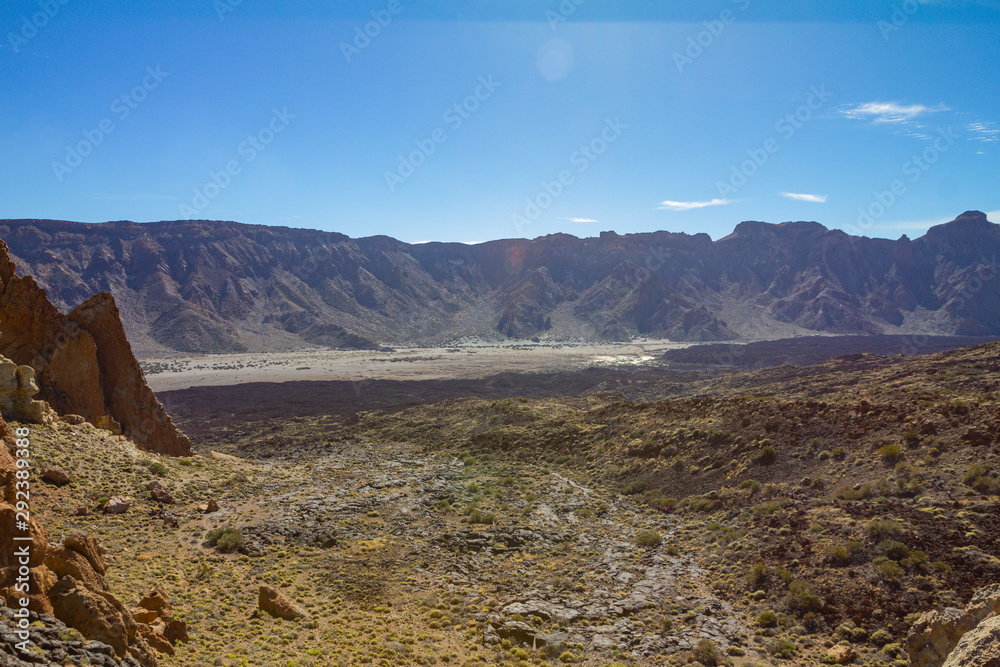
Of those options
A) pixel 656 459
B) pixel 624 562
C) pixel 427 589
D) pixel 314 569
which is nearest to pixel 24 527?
pixel 314 569

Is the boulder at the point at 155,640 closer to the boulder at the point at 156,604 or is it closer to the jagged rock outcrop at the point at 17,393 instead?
the boulder at the point at 156,604

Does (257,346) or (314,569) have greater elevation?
(257,346)

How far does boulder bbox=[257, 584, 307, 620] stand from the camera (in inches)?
434

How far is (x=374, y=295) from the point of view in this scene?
577ft

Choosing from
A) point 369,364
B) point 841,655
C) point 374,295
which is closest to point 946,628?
point 841,655

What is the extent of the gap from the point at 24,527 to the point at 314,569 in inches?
318

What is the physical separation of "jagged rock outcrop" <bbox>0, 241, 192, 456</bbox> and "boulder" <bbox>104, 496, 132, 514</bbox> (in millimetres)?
7000

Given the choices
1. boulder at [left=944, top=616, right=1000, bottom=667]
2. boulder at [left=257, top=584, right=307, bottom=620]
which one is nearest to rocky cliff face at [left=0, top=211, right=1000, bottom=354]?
boulder at [left=257, top=584, right=307, bottom=620]

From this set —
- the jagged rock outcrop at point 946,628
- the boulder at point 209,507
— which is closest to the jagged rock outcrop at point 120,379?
the boulder at point 209,507

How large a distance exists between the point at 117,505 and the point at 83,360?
32.3 feet

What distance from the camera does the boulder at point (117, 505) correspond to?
14151 millimetres

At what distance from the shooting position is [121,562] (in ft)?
38.2

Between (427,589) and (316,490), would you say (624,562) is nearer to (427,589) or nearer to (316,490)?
(427,589)

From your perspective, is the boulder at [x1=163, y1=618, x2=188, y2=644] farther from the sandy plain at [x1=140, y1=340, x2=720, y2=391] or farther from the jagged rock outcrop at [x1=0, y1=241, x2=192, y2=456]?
the sandy plain at [x1=140, y1=340, x2=720, y2=391]
